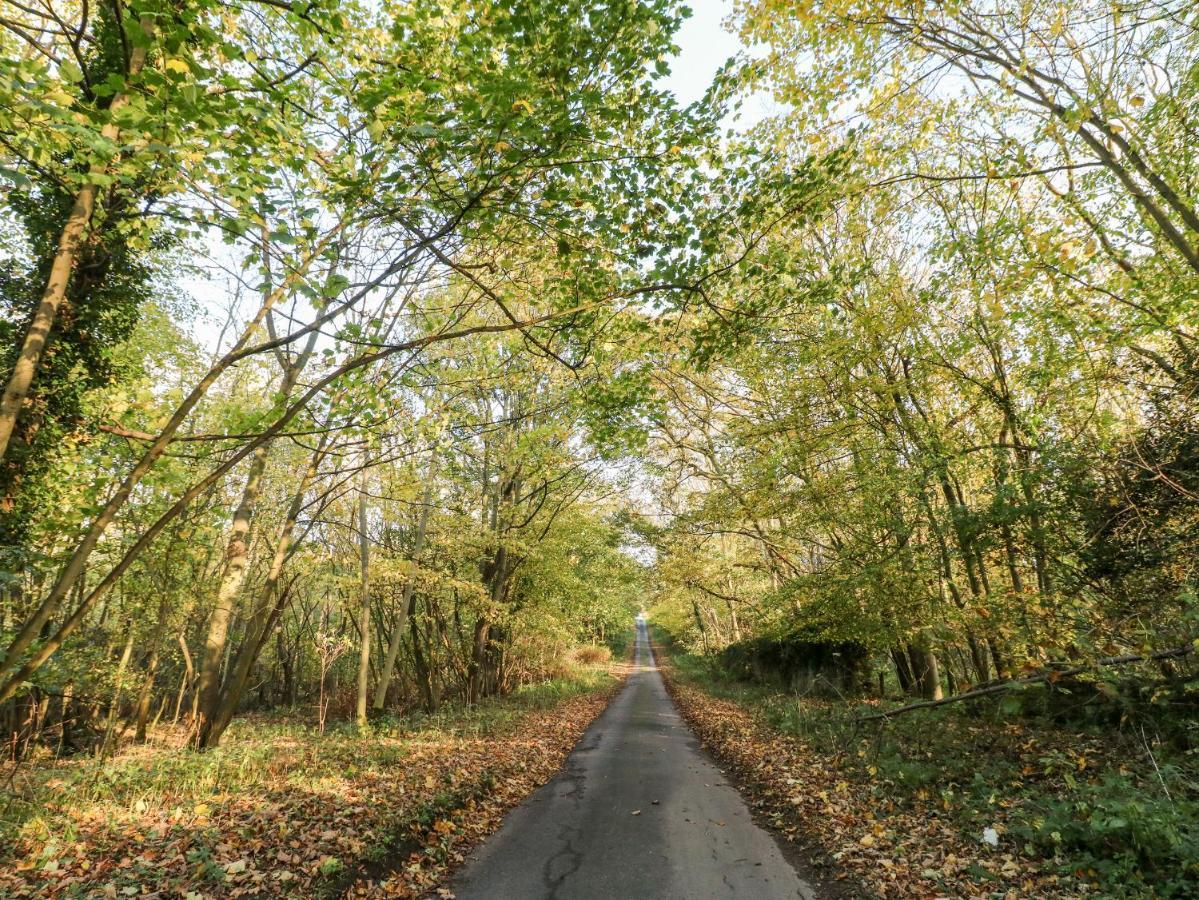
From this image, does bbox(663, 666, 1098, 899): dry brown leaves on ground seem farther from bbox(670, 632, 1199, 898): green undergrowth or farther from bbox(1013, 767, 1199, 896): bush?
bbox(1013, 767, 1199, 896): bush

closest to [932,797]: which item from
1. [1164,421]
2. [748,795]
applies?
[748,795]

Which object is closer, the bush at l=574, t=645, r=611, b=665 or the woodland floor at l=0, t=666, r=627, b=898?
the woodland floor at l=0, t=666, r=627, b=898

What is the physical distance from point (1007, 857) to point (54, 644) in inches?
302

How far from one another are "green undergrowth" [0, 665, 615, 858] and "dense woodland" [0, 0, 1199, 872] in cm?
98

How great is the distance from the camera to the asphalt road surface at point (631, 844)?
16.0 ft

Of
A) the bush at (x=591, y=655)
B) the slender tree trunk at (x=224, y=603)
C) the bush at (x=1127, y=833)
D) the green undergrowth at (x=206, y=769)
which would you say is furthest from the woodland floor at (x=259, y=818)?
the bush at (x=591, y=655)

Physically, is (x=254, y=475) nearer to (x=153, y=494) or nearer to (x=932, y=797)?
(x=153, y=494)

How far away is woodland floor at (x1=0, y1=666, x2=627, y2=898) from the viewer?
173 inches

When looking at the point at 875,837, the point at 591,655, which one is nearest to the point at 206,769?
the point at 875,837

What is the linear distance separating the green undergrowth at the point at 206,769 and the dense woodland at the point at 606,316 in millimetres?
975

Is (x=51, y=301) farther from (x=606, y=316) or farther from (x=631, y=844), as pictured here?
(x=631, y=844)

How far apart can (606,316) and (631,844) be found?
18.9ft

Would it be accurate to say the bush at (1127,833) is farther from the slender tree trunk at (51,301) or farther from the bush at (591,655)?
the bush at (591,655)

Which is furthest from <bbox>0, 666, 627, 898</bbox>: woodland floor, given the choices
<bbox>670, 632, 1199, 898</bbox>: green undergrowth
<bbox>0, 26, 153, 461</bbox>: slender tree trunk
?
<bbox>670, 632, 1199, 898</bbox>: green undergrowth
